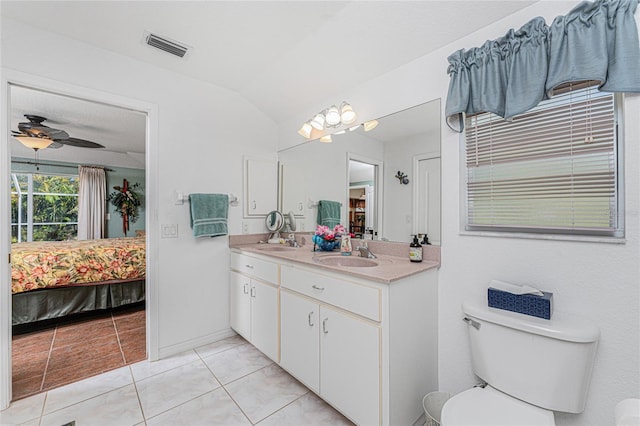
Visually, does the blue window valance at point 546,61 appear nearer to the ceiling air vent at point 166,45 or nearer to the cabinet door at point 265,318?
the cabinet door at point 265,318

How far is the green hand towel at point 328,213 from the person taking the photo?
2346mm

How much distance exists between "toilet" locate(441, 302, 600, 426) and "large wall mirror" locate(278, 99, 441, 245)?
632 mm

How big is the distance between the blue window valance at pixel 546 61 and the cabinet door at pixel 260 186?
184cm

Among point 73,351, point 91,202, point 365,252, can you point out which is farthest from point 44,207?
point 365,252

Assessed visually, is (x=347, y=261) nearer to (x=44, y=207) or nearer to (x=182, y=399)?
(x=182, y=399)

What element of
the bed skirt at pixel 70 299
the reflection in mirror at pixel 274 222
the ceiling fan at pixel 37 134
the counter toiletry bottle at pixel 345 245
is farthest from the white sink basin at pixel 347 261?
the ceiling fan at pixel 37 134

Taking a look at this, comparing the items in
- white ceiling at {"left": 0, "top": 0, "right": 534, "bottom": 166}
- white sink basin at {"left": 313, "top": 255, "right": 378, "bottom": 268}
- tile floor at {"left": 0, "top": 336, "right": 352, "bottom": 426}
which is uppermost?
white ceiling at {"left": 0, "top": 0, "right": 534, "bottom": 166}

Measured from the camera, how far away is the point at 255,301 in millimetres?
2215

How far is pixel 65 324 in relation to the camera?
9.55 feet

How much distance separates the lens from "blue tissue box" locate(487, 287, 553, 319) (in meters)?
1.17

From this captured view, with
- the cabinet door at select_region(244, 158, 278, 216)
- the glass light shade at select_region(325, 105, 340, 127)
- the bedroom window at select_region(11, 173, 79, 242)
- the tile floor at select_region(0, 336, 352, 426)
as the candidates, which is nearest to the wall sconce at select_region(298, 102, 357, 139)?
the glass light shade at select_region(325, 105, 340, 127)

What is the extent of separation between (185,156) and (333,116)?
1.32 m

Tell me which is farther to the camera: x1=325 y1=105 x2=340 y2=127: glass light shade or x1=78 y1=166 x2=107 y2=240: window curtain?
x1=78 y1=166 x2=107 y2=240: window curtain

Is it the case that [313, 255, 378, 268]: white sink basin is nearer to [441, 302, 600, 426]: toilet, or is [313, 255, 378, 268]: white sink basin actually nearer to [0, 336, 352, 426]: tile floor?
[441, 302, 600, 426]: toilet
